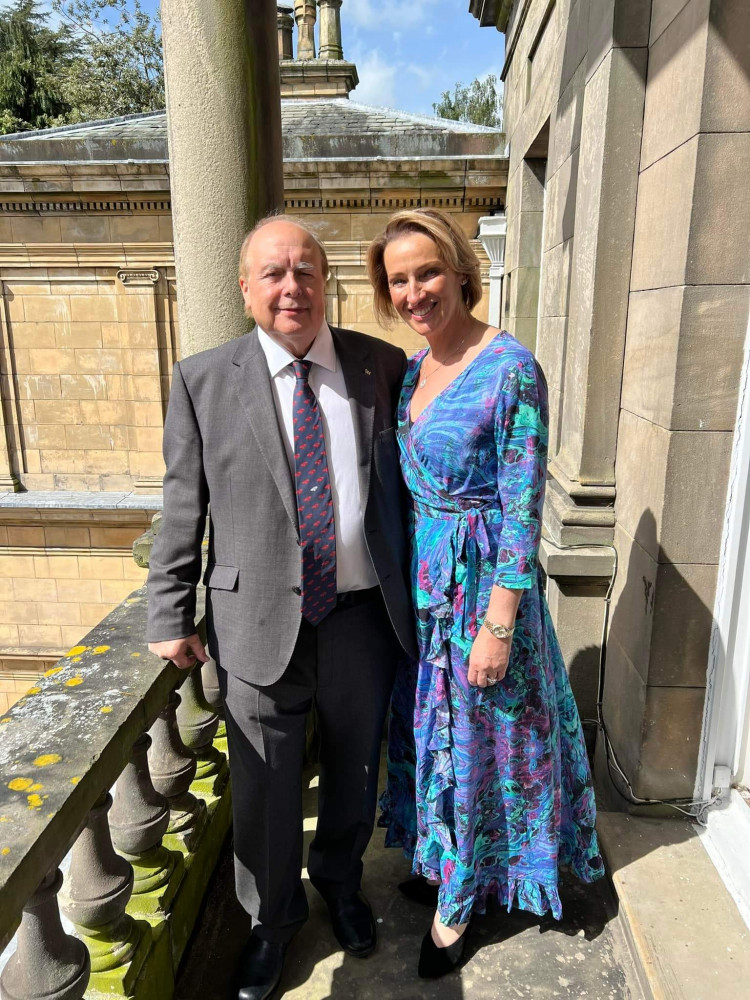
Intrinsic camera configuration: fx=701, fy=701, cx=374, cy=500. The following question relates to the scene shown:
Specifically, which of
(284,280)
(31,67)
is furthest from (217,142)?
(31,67)

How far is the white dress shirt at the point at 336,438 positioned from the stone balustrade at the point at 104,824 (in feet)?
2.08

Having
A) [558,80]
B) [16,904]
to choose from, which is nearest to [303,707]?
[16,904]

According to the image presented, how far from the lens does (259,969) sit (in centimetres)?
192

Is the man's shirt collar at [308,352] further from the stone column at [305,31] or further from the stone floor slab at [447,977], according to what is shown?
the stone column at [305,31]

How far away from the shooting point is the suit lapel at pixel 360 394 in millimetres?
1794

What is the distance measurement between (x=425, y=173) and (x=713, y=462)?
22.4 feet

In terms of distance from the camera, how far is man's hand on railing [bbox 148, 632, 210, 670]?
1.81m

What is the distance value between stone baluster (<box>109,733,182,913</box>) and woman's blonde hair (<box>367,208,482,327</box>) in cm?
146

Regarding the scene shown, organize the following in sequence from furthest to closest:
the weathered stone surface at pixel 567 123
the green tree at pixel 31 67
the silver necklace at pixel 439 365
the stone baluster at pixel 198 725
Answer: the green tree at pixel 31 67, the weathered stone surface at pixel 567 123, the stone baluster at pixel 198 725, the silver necklace at pixel 439 365

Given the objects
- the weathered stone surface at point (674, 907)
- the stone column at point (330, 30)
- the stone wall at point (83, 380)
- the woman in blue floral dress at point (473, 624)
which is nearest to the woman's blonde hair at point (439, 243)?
the woman in blue floral dress at point (473, 624)

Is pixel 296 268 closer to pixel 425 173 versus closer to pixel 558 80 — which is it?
pixel 558 80

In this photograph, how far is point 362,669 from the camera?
189cm

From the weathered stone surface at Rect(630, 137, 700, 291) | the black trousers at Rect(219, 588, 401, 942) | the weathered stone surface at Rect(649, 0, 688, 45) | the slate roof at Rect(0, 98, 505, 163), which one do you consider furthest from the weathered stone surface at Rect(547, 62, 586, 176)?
the slate roof at Rect(0, 98, 505, 163)

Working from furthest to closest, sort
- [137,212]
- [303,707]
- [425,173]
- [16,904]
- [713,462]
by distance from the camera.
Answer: [137,212]
[425,173]
[713,462]
[303,707]
[16,904]
